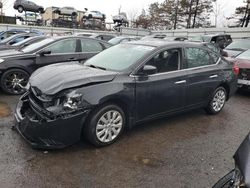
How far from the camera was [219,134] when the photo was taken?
5.02 m

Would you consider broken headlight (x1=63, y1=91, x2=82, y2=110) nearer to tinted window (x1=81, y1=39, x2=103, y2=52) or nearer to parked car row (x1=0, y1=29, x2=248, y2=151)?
parked car row (x1=0, y1=29, x2=248, y2=151)

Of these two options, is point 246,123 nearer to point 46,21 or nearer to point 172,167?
point 172,167

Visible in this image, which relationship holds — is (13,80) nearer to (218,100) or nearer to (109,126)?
(109,126)

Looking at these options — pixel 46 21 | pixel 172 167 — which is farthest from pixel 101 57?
pixel 46 21

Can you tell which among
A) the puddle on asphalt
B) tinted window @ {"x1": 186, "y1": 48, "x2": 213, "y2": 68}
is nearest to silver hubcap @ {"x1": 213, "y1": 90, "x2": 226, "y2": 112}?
tinted window @ {"x1": 186, "y1": 48, "x2": 213, "y2": 68}

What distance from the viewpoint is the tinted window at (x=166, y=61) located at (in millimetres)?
4840

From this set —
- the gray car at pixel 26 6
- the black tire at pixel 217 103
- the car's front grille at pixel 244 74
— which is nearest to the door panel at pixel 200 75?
the black tire at pixel 217 103

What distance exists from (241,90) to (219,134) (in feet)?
13.1

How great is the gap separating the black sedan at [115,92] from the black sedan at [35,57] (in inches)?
98.1

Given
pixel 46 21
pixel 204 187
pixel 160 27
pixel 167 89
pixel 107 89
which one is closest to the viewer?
pixel 204 187

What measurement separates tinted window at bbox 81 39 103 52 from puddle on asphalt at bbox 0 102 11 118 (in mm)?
2754

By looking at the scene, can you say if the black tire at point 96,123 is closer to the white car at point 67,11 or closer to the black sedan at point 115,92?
the black sedan at point 115,92

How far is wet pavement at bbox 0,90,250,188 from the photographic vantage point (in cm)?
340

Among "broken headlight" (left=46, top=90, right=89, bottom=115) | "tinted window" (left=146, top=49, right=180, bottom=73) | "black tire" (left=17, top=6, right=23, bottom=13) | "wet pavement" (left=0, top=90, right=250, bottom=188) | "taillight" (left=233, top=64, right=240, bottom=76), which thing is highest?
"black tire" (left=17, top=6, right=23, bottom=13)
